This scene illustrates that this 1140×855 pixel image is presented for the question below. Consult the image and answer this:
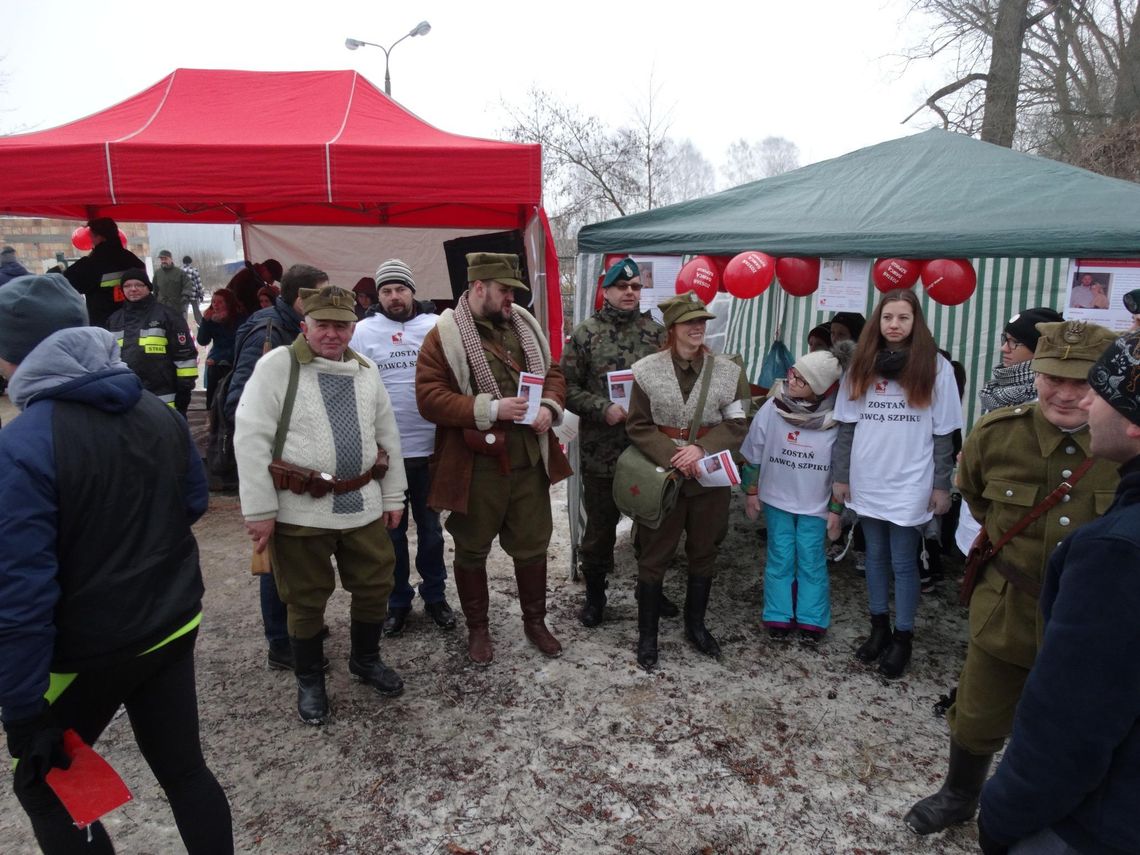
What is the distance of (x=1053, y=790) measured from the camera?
1.19m

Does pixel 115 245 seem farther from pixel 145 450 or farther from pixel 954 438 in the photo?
pixel 954 438

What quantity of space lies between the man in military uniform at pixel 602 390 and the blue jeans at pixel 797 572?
850mm

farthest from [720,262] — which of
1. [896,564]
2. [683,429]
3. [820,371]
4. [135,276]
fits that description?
[135,276]

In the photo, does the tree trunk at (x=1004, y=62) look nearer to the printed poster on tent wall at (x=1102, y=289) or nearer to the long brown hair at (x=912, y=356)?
the printed poster on tent wall at (x=1102, y=289)

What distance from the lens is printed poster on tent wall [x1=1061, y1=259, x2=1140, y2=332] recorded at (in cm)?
323

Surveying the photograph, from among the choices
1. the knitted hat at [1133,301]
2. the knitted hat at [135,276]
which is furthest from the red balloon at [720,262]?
the knitted hat at [135,276]

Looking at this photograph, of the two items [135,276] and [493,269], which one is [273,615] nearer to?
[493,269]

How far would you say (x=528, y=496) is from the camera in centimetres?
341

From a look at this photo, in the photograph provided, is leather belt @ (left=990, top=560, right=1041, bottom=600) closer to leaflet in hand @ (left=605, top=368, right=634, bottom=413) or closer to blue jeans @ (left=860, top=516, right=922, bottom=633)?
blue jeans @ (left=860, top=516, right=922, bottom=633)

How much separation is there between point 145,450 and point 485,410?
4.90ft

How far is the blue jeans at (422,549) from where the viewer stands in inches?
146

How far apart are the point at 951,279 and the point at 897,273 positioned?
9.9 inches

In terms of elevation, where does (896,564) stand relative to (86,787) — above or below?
below

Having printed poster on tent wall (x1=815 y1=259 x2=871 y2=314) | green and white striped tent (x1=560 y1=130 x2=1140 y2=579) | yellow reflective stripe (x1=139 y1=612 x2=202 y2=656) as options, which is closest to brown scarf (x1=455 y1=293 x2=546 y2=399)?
green and white striped tent (x1=560 y1=130 x2=1140 y2=579)
